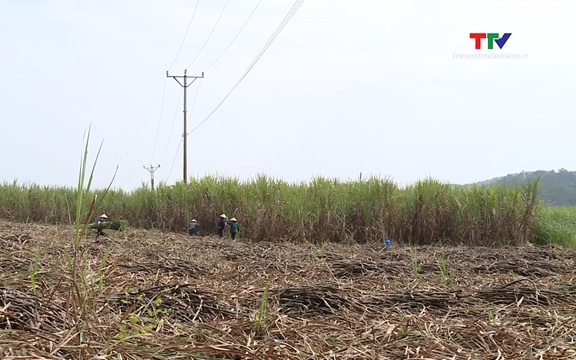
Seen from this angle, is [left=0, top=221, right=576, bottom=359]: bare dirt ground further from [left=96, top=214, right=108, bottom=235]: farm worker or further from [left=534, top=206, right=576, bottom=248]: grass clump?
[left=534, top=206, right=576, bottom=248]: grass clump

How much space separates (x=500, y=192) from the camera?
11.3 metres

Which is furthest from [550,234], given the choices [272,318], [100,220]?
[272,318]

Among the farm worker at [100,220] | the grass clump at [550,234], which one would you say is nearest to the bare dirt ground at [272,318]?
the farm worker at [100,220]

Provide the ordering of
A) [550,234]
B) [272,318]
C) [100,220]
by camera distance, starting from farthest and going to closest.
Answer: [550,234], [100,220], [272,318]

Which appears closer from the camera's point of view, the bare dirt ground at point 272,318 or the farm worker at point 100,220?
the bare dirt ground at point 272,318

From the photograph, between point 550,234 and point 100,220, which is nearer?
point 100,220

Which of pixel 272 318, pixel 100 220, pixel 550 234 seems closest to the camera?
pixel 272 318

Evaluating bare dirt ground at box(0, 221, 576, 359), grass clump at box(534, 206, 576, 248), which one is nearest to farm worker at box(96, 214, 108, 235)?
bare dirt ground at box(0, 221, 576, 359)

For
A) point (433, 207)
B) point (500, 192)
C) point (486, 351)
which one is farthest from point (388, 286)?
point (500, 192)

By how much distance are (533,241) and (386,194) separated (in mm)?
3044

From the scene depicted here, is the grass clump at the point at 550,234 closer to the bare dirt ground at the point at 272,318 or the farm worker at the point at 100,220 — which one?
the bare dirt ground at the point at 272,318

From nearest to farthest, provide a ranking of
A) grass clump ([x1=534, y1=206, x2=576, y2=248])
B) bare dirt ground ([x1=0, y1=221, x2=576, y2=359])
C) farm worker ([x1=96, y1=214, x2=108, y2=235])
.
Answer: bare dirt ground ([x1=0, y1=221, x2=576, y2=359])
farm worker ([x1=96, y1=214, x2=108, y2=235])
grass clump ([x1=534, y1=206, x2=576, y2=248])

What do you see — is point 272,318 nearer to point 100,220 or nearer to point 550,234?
point 100,220

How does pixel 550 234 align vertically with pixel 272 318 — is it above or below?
below
